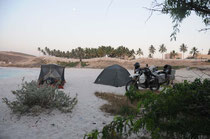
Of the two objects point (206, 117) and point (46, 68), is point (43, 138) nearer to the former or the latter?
point (206, 117)

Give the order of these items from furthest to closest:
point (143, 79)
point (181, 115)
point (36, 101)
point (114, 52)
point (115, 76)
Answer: point (114, 52) → point (115, 76) → point (143, 79) → point (36, 101) → point (181, 115)

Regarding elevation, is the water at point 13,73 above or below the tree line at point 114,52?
below

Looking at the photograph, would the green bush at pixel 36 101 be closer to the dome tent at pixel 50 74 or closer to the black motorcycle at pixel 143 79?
the black motorcycle at pixel 143 79

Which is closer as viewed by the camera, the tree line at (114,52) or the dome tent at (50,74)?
the dome tent at (50,74)

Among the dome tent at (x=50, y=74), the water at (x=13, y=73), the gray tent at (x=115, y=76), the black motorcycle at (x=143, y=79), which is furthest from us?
the water at (x=13, y=73)

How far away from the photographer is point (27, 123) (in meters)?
4.57

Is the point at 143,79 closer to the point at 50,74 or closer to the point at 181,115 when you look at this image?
the point at 181,115

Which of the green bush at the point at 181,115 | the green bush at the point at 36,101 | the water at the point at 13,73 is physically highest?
the green bush at the point at 181,115

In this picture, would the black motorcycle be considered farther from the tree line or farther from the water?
the tree line

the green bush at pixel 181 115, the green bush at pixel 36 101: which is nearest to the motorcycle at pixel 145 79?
the green bush at pixel 36 101

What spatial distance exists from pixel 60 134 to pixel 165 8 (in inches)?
162

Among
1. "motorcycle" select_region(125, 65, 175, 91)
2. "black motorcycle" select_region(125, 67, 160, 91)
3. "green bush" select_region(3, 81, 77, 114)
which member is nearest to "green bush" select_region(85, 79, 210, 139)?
"green bush" select_region(3, 81, 77, 114)

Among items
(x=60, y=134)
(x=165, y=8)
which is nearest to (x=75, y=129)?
(x=60, y=134)

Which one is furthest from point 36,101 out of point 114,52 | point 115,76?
point 114,52
